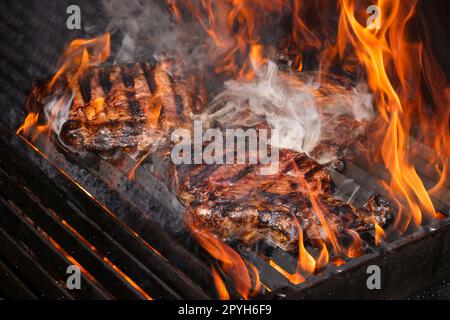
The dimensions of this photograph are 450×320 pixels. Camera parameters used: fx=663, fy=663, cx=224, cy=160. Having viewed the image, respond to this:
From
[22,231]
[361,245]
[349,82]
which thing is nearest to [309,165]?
[361,245]

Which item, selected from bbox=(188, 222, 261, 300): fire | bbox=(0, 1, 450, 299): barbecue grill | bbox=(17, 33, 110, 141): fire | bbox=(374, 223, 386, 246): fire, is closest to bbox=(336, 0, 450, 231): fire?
bbox=(0, 1, 450, 299): barbecue grill

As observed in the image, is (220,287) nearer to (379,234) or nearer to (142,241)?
(142,241)

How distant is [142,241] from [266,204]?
0.68 meters

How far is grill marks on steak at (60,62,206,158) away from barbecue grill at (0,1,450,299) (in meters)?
0.11

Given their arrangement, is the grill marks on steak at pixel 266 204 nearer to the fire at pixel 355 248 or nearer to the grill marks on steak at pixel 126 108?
the fire at pixel 355 248

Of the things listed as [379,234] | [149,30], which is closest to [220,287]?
[379,234]

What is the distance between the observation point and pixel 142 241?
136 inches

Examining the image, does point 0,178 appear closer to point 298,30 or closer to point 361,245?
point 361,245

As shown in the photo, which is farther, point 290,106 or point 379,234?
point 290,106

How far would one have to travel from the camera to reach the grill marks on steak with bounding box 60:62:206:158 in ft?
13.4

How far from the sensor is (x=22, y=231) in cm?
369

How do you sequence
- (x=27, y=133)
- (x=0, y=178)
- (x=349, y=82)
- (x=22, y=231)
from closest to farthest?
(x=22, y=231) < (x=0, y=178) < (x=27, y=133) < (x=349, y=82)

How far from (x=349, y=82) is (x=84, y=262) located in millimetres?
2405
